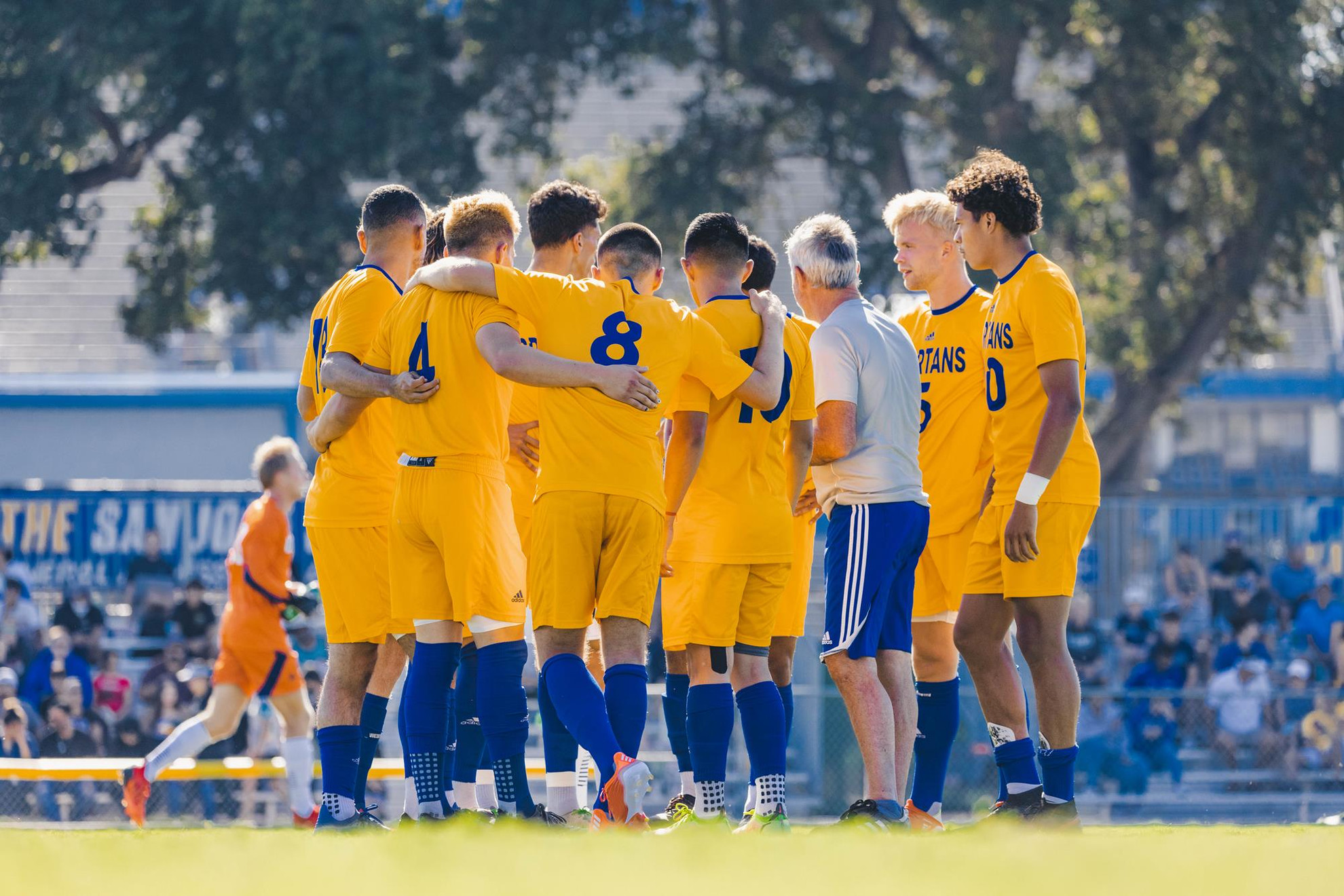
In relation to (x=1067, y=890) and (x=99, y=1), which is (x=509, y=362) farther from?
(x=99, y=1)

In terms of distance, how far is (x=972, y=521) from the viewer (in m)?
6.33

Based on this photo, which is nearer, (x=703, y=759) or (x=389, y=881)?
(x=389, y=881)

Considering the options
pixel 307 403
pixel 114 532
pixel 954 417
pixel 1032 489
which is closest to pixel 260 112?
pixel 114 532

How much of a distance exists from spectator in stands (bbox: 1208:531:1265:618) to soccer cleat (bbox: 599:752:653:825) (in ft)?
41.0

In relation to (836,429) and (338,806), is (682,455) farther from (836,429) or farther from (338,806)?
(338,806)

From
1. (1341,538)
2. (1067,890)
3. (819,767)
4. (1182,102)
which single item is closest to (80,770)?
(819,767)

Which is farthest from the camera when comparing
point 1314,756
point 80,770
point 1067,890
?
point 1314,756

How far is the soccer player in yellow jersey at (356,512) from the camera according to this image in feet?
19.6

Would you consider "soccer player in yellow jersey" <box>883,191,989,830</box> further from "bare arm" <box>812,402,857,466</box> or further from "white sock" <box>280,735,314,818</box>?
"white sock" <box>280,735,314,818</box>

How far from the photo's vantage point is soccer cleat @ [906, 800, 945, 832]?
5.97m

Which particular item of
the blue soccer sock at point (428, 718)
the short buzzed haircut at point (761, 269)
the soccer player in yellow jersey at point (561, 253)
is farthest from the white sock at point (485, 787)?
the short buzzed haircut at point (761, 269)

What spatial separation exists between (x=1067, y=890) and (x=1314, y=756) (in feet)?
35.2

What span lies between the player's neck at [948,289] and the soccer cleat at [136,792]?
225 inches

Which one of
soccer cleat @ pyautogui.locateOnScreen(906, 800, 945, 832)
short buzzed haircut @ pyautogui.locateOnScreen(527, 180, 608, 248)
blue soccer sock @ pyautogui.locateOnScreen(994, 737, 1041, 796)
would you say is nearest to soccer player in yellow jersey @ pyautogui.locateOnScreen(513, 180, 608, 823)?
short buzzed haircut @ pyautogui.locateOnScreen(527, 180, 608, 248)
